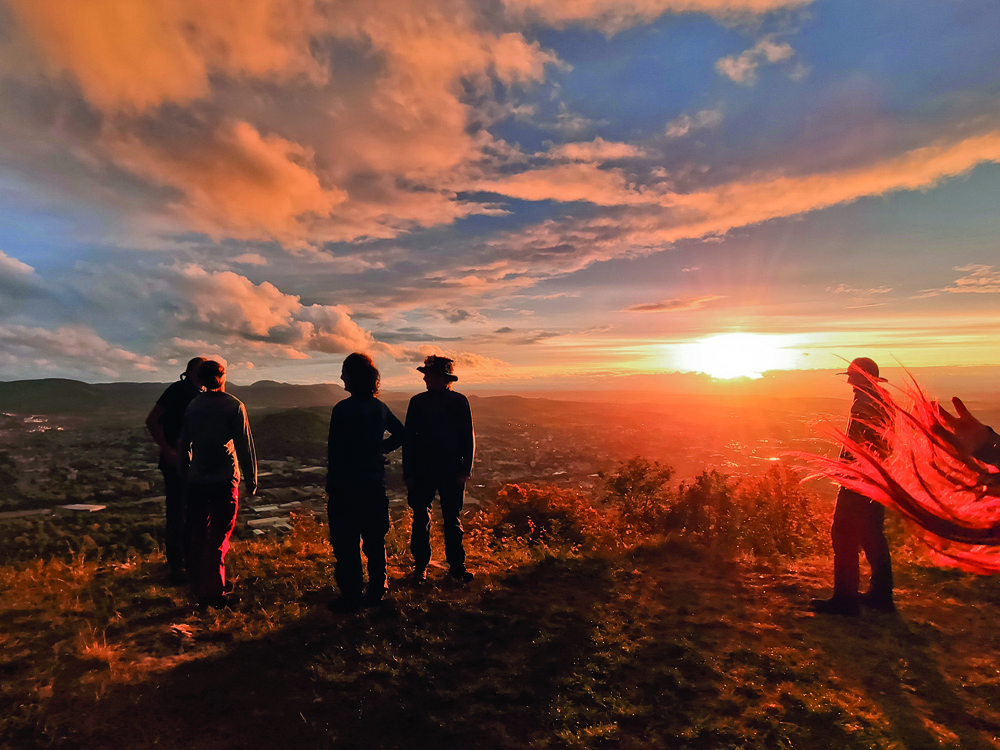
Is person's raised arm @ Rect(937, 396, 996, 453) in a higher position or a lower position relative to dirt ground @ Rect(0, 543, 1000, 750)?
higher

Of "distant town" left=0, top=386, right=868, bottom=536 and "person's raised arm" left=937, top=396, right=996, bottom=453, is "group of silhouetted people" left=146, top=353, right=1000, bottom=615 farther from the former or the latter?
"distant town" left=0, top=386, right=868, bottom=536

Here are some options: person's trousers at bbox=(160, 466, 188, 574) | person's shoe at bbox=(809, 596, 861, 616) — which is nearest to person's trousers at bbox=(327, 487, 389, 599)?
person's trousers at bbox=(160, 466, 188, 574)

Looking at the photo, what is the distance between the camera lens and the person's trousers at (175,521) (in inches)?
229

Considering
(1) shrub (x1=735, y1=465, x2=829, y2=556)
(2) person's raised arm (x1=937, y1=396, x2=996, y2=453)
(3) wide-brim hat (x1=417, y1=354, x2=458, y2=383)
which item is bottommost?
Answer: (1) shrub (x1=735, y1=465, x2=829, y2=556)

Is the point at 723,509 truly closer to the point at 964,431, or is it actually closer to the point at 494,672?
the point at 494,672

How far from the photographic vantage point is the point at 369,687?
3.85 metres

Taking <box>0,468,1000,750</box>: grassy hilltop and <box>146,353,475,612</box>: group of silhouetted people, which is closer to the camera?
<box>0,468,1000,750</box>: grassy hilltop

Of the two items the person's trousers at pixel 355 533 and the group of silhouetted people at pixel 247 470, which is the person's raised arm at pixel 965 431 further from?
the person's trousers at pixel 355 533

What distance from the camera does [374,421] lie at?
5.21 m

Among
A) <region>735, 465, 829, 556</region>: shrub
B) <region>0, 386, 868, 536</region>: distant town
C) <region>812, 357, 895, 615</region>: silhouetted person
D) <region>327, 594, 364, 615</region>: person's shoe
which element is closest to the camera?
<region>327, 594, 364, 615</region>: person's shoe

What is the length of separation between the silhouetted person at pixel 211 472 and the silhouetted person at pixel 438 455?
1.78 metres

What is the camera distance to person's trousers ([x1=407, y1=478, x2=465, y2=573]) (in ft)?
19.5

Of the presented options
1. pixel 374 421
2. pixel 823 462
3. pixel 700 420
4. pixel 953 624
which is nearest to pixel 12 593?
pixel 374 421

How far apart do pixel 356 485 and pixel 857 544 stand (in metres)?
5.70
